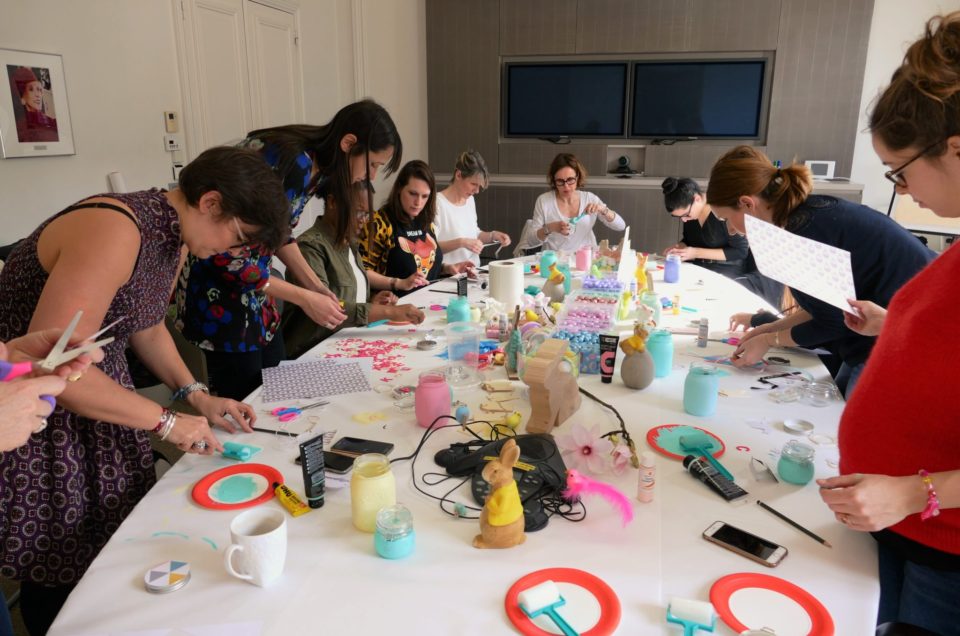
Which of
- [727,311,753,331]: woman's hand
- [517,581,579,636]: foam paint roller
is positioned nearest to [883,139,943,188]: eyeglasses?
[517,581,579,636]: foam paint roller

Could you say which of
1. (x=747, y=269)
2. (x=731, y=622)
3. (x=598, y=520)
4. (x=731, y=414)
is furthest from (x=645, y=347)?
(x=747, y=269)

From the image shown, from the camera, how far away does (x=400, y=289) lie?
10.1ft

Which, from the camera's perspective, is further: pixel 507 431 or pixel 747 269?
pixel 747 269

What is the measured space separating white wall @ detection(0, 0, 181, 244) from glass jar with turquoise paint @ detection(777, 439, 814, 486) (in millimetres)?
3379

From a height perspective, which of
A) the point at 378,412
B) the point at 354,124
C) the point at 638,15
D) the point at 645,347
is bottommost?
the point at 378,412

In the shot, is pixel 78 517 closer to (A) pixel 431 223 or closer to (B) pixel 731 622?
(B) pixel 731 622

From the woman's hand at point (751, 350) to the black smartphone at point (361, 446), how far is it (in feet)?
3.70

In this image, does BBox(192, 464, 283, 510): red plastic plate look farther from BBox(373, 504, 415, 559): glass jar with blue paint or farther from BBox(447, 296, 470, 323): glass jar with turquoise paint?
BBox(447, 296, 470, 323): glass jar with turquoise paint

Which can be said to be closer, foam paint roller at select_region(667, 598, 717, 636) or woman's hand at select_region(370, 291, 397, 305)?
foam paint roller at select_region(667, 598, 717, 636)

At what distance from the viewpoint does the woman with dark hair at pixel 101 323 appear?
3.90 feet

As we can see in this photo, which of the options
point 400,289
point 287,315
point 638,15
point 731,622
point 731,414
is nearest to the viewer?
point 731,622

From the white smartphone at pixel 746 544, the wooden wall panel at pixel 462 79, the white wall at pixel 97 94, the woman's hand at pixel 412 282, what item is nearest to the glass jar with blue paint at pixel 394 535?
the white smartphone at pixel 746 544

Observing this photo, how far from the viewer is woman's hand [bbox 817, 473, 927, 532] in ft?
3.15

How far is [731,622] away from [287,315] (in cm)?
202
